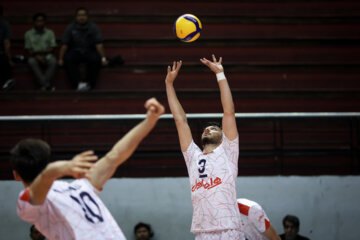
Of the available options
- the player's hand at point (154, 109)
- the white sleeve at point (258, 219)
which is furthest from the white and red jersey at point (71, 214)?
the white sleeve at point (258, 219)

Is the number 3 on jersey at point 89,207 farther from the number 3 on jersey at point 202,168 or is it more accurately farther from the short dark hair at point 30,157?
the number 3 on jersey at point 202,168

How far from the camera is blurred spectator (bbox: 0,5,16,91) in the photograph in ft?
31.1

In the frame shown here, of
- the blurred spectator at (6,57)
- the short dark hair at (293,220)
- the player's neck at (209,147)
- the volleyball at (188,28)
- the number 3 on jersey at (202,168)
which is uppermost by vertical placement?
the blurred spectator at (6,57)

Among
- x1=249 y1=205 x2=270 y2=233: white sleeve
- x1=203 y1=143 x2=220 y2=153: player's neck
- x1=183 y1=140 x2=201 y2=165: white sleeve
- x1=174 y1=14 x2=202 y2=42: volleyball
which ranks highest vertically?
x1=174 y1=14 x2=202 y2=42: volleyball

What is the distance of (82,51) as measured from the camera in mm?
9430

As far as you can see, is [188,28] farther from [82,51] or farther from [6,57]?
[6,57]

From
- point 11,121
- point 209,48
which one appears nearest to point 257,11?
point 209,48

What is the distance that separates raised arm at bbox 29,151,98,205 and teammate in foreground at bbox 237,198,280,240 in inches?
102

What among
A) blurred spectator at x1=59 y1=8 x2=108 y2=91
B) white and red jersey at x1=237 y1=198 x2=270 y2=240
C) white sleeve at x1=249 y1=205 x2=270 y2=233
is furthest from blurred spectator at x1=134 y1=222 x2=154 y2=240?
blurred spectator at x1=59 y1=8 x2=108 y2=91

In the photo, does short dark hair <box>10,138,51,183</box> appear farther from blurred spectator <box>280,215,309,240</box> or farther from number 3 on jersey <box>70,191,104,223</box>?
blurred spectator <box>280,215,309,240</box>

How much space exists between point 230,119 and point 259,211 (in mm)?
986

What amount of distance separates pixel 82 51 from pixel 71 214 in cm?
654

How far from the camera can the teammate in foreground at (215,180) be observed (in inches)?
186

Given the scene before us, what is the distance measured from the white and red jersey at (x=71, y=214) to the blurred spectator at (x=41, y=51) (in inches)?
253
